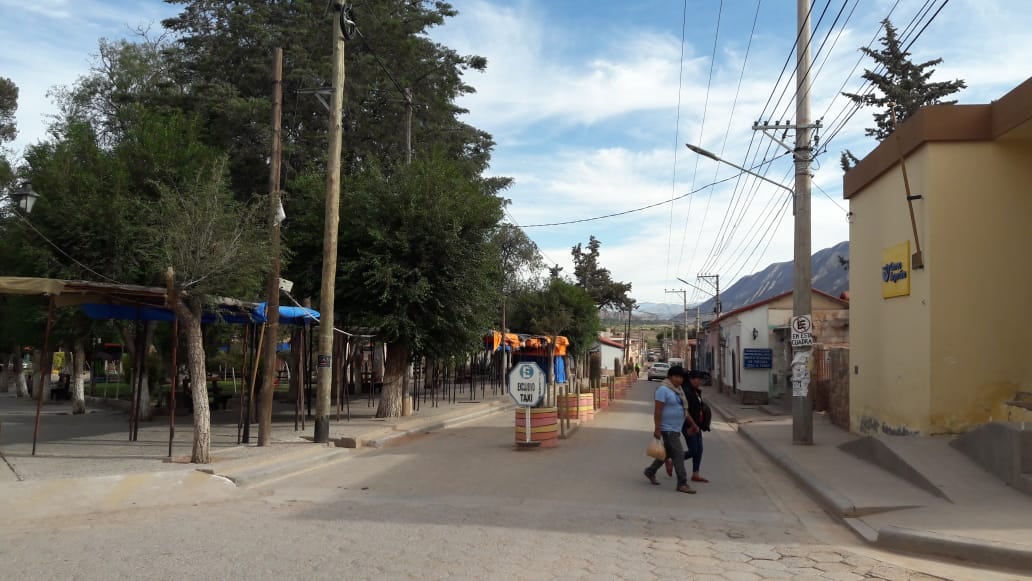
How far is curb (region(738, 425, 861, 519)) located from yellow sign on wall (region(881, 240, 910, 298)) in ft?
11.4

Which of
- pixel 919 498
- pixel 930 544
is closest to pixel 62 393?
pixel 919 498

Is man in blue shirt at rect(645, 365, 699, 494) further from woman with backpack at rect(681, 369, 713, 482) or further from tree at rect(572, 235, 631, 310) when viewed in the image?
A: tree at rect(572, 235, 631, 310)

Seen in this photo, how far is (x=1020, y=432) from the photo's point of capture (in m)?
9.70

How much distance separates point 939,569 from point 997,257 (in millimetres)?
7080

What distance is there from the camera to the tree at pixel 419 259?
66.5 ft

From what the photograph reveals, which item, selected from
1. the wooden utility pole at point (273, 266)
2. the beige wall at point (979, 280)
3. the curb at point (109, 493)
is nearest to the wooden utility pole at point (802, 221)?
the beige wall at point (979, 280)

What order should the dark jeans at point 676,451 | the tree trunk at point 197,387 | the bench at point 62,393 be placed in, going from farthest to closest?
the bench at point 62,393 < the tree trunk at point 197,387 < the dark jeans at point 676,451

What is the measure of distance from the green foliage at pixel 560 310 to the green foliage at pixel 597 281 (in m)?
32.9

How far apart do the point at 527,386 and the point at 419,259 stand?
19.9 ft

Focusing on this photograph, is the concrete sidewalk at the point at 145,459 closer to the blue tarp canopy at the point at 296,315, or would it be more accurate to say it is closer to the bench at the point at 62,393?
the blue tarp canopy at the point at 296,315

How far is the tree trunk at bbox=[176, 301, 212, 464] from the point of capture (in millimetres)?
12430

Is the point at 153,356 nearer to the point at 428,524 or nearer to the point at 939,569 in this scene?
the point at 428,524

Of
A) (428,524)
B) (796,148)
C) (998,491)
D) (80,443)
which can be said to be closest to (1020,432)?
(998,491)

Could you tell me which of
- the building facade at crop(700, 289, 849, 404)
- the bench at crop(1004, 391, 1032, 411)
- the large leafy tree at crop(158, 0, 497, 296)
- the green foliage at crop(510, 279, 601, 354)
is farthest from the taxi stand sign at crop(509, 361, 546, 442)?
the green foliage at crop(510, 279, 601, 354)
